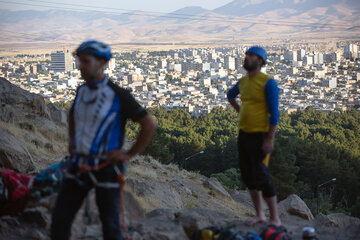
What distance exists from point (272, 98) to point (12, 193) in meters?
2.09

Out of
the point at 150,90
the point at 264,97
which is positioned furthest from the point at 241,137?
the point at 150,90

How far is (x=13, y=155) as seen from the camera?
18.6 ft

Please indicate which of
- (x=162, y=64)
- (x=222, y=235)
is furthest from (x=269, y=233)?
(x=162, y=64)

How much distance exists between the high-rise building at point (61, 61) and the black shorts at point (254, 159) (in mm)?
137135

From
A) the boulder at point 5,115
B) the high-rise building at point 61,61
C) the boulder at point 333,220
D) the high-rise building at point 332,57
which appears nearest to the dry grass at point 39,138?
the boulder at point 5,115

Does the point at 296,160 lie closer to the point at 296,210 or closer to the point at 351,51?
the point at 296,210

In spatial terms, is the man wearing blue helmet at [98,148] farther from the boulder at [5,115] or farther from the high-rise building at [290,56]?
the high-rise building at [290,56]

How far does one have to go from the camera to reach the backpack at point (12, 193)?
373 cm

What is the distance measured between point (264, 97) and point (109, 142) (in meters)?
1.55

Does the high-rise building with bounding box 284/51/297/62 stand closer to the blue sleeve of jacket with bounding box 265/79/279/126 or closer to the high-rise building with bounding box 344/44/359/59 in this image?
the high-rise building with bounding box 344/44/359/59

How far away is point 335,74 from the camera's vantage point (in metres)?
133

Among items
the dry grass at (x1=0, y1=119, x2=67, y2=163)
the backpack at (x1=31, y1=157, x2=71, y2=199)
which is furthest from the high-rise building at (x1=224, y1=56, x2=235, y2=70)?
the backpack at (x1=31, y1=157, x2=71, y2=199)

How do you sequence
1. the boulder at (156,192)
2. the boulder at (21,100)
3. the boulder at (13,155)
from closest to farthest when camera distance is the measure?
the boulder at (13,155), the boulder at (156,192), the boulder at (21,100)

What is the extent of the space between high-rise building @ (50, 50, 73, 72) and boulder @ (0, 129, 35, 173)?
134671 millimetres
